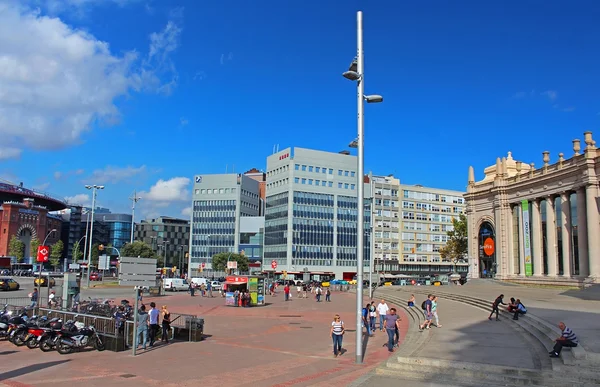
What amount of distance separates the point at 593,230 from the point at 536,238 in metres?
9.06

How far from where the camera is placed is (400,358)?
14.6 meters

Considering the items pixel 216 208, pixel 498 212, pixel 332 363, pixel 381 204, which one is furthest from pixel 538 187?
pixel 216 208

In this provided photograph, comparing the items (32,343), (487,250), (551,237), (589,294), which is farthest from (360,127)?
(487,250)

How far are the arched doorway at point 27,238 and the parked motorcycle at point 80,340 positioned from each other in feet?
431

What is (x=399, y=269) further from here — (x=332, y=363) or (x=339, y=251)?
(x=332, y=363)

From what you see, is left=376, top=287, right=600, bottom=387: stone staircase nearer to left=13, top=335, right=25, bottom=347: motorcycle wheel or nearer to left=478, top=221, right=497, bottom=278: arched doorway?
left=13, top=335, right=25, bottom=347: motorcycle wheel

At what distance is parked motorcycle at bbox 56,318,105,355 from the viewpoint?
17625 millimetres

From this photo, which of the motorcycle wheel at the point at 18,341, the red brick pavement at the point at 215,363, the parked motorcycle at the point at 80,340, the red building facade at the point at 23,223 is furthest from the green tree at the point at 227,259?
the parked motorcycle at the point at 80,340

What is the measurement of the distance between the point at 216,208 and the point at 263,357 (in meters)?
112

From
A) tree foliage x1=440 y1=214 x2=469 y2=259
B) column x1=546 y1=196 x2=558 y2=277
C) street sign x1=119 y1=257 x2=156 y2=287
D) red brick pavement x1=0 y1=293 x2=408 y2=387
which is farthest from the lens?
tree foliage x1=440 y1=214 x2=469 y2=259

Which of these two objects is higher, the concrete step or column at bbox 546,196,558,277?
column at bbox 546,196,558,277

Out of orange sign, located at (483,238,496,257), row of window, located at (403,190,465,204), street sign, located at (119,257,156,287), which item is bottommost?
A: street sign, located at (119,257,156,287)

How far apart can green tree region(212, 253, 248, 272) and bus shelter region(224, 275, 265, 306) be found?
62902 millimetres

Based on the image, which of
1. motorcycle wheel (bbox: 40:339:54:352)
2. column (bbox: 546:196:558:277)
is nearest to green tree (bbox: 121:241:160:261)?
column (bbox: 546:196:558:277)
